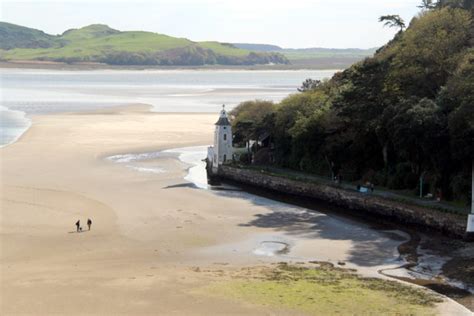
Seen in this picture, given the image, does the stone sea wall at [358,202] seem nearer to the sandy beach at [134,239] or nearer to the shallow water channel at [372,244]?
the shallow water channel at [372,244]

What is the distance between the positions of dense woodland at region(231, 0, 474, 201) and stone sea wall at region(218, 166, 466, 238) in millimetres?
2564

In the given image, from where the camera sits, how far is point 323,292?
28.4 meters

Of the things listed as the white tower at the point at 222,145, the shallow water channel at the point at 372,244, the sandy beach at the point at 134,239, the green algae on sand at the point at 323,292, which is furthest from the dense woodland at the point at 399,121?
the green algae on sand at the point at 323,292

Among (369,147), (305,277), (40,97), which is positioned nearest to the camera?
(305,277)

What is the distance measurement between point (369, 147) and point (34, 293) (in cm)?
2796

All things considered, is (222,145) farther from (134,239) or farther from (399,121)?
(134,239)

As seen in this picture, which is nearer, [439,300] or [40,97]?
[439,300]

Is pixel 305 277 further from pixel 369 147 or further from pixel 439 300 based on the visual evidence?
pixel 369 147

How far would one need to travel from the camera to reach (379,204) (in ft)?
143

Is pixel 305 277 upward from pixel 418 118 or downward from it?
downward

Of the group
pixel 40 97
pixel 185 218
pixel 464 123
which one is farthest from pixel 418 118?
pixel 40 97

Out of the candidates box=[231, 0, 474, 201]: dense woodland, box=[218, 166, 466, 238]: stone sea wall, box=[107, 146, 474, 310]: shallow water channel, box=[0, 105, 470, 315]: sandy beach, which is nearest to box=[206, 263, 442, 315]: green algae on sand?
box=[0, 105, 470, 315]: sandy beach

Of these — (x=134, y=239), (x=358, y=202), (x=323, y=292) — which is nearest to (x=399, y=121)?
(x=358, y=202)

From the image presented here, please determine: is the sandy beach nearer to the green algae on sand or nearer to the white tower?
the green algae on sand
